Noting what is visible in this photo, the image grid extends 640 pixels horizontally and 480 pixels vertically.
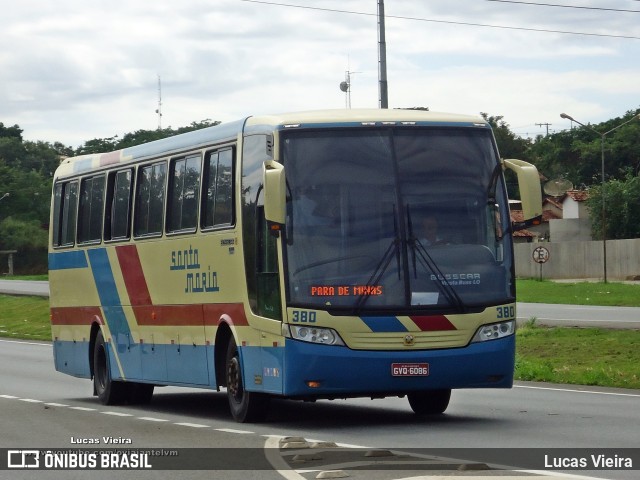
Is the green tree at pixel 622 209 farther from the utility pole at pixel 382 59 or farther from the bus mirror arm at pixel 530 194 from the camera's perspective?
the bus mirror arm at pixel 530 194

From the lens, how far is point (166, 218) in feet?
65.3

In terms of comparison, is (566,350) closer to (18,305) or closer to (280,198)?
(280,198)

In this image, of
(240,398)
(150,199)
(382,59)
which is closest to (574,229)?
(382,59)

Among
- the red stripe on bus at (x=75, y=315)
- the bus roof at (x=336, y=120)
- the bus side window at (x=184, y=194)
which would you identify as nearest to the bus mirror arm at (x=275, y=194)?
the bus roof at (x=336, y=120)

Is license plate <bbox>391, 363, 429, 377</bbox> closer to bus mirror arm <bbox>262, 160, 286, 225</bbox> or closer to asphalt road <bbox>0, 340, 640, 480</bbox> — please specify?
asphalt road <bbox>0, 340, 640, 480</bbox>

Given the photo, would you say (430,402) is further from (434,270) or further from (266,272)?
(266,272)

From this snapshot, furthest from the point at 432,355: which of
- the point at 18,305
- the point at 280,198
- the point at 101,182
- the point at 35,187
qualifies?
the point at 35,187

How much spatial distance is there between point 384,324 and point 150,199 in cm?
582

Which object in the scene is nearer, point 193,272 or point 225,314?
point 225,314

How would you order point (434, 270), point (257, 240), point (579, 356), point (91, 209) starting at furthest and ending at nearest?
point (579, 356)
point (91, 209)
point (257, 240)
point (434, 270)

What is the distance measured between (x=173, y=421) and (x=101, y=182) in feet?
19.2

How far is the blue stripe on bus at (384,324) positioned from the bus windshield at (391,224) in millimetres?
92

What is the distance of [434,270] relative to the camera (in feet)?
52.6

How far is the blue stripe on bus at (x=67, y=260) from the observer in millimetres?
23641
